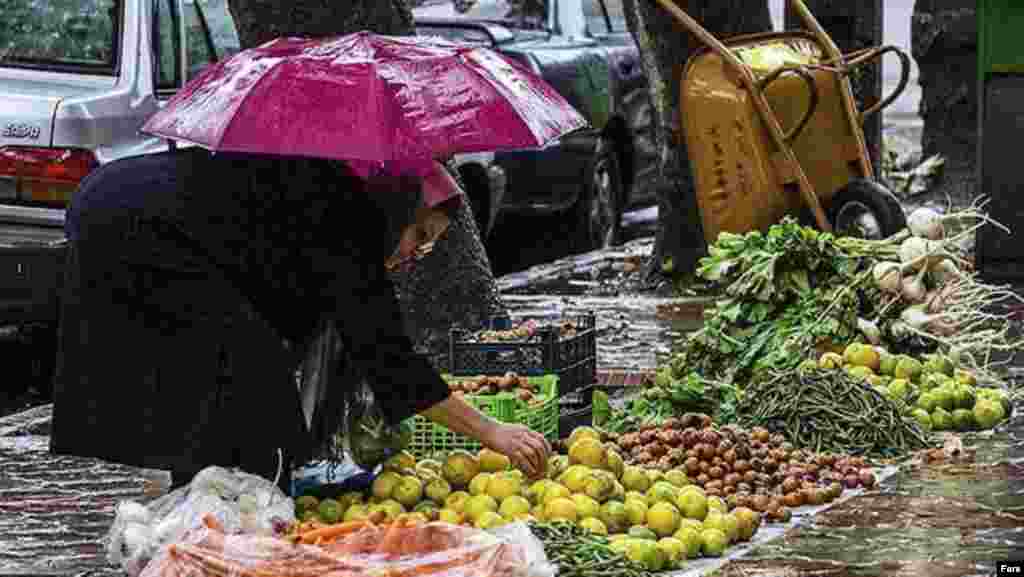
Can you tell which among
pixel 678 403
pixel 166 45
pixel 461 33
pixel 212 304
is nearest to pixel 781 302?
pixel 678 403

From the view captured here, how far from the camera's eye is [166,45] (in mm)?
10922

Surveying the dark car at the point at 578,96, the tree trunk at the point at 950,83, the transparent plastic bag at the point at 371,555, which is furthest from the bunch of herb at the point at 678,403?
the tree trunk at the point at 950,83

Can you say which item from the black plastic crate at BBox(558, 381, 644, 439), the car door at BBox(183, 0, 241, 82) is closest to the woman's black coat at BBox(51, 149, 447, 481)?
the black plastic crate at BBox(558, 381, 644, 439)

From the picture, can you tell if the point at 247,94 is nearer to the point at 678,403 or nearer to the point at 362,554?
the point at 362,554

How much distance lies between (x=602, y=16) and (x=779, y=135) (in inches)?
183

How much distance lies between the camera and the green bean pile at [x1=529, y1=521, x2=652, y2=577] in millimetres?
6195

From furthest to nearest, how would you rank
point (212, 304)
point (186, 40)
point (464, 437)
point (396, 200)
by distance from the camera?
point (186, 40)
point (464, 437)
point (396, 200)
point (212, 304)

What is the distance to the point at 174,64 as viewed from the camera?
10898 millimetres

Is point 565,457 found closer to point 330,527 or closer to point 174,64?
point 330,527

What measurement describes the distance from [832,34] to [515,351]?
5.81m

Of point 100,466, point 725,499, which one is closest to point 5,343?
point 100,466

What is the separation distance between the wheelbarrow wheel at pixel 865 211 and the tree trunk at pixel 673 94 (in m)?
1.16

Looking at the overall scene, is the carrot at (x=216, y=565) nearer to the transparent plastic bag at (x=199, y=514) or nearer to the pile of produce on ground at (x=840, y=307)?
the transparent plastic bag at (x=199, y=514)

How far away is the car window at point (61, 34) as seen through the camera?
1077 centimetres
